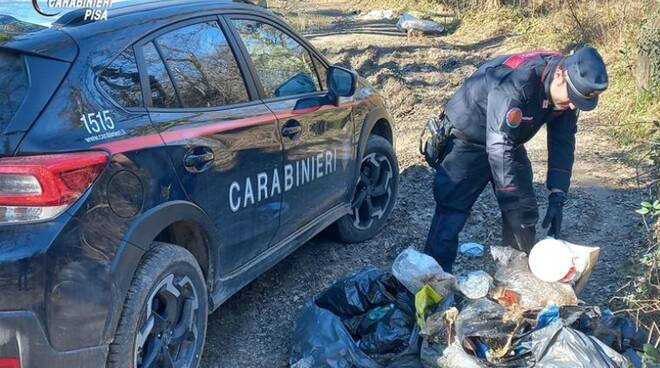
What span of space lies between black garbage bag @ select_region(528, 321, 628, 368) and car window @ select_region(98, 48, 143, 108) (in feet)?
6.75

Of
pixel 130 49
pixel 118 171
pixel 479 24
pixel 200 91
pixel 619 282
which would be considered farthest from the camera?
pixel 479 24

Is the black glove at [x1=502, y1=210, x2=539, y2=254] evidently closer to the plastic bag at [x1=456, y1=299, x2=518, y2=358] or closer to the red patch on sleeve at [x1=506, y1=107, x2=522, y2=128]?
the red patch on sleeve at [x1=506, y1=107, x2=522, y2=128]

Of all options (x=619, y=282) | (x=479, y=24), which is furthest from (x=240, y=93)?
(x=479, y=24)

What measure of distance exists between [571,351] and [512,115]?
4.08ft

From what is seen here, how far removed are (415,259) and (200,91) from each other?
144 cm

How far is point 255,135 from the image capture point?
12.5 ft

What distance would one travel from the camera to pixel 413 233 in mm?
5570

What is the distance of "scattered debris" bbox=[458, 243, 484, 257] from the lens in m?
5.14

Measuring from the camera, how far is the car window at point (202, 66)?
3541 mm

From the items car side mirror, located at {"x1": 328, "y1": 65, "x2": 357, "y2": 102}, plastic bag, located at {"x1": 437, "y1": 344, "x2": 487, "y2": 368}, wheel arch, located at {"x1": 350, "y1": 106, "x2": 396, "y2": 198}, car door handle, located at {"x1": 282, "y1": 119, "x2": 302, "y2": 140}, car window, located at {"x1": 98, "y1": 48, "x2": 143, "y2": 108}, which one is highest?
car window, located at {"x1": 98, "y1": 48, "x2": 143, "y2": 108}

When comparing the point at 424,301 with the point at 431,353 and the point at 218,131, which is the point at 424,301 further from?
the point at 218,131

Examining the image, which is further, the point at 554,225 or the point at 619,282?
the point at 619,282

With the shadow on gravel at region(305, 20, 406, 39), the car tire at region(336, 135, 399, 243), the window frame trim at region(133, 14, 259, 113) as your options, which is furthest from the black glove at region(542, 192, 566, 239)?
the shadow on gravel at region(305, 20, 406, 39)

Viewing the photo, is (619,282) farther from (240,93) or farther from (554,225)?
(240,93)
